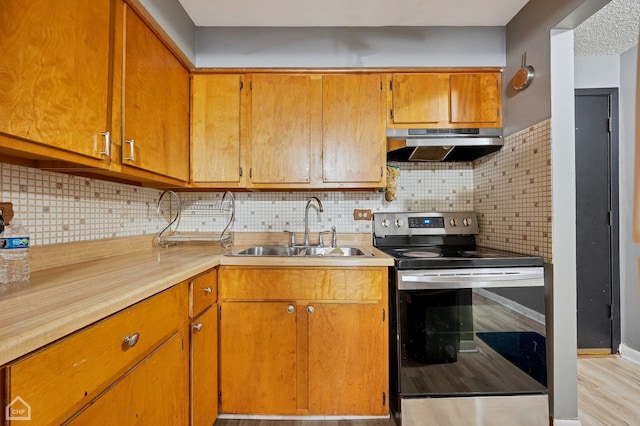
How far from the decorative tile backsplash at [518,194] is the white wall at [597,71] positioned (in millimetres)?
1139

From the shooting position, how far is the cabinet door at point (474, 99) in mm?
1883

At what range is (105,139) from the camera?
113 cm

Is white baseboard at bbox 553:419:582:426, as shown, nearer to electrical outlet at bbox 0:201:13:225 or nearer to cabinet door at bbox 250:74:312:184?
cabinet door at bbox 250:74:312:184

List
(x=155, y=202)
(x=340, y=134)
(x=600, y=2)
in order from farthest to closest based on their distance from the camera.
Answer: (x=155, y=202), (x=340, y=134), (x=600, y=2)

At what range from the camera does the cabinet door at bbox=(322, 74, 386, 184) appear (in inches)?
73.6

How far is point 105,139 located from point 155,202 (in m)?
0.94

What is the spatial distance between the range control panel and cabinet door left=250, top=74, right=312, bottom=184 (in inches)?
26.5

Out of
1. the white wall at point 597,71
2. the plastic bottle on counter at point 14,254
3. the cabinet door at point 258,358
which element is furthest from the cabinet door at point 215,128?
the white wall at point 597,71

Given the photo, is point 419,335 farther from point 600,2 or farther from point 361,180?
point 600,2

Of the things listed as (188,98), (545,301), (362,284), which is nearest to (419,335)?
(362,284)

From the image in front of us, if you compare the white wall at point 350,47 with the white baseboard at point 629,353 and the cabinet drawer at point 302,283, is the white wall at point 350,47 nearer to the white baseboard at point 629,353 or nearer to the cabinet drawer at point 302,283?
the cabinet drawer at point 302,283

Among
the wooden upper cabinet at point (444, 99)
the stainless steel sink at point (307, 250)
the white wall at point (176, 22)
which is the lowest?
the stainless steel sink at point (307, 250)

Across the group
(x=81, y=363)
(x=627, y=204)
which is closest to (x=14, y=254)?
(x=81, y=363)

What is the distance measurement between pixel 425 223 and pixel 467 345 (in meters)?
0.88
